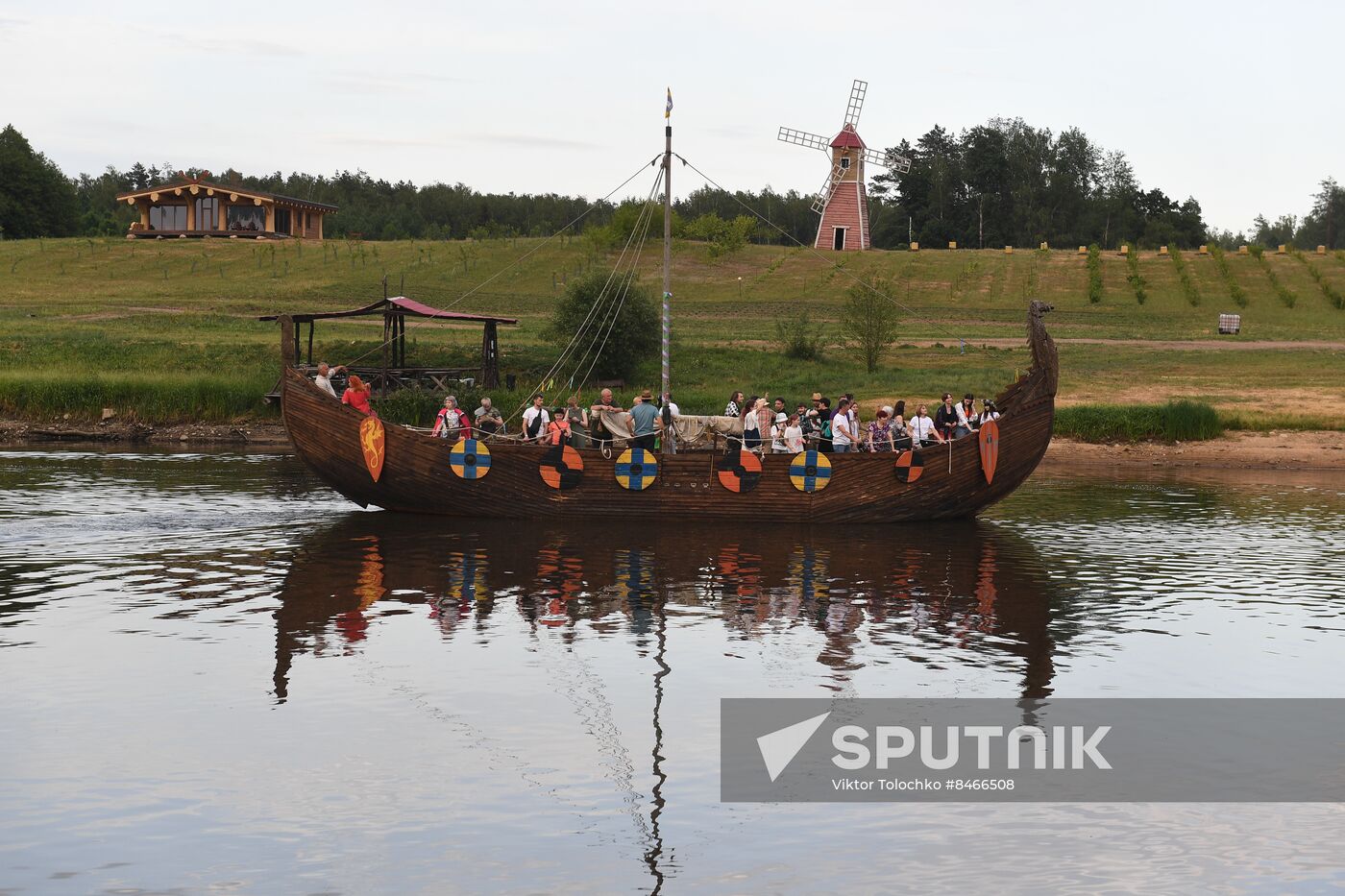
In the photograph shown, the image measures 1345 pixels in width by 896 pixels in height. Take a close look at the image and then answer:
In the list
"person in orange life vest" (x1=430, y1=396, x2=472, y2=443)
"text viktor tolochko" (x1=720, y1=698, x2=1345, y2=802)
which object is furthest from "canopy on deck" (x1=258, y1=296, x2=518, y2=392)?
"text viktor tolochko" (x1=720, y1=698, x2=1345, y2=802)

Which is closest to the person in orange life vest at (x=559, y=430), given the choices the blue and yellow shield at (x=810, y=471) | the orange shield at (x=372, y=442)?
the orange shield at (x=372, y=442)

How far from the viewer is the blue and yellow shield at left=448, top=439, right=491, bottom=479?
23453mm

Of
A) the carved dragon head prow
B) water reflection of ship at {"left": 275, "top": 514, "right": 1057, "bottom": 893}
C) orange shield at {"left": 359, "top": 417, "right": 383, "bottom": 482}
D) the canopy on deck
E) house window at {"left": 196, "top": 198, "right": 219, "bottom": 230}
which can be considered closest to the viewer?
water reflection of ship at {"left": 275, "top": 514, "right": 1057, "bottom": 893}

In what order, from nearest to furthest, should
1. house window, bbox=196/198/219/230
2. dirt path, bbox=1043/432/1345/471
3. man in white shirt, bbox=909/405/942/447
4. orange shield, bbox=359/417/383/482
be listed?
1. orange shield, bbox=359/417/383/482
2. man in white shirt, bbox=909/405/942/447
3. dirt path, bbox=1043/432/1345/471
4. house window, bbox=196/198/219/230

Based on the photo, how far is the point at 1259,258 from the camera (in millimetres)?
80875

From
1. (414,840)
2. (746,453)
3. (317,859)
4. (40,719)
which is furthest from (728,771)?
(746,453)

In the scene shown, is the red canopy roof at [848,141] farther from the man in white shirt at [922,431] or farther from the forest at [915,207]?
the man in white shirt at [922,431]

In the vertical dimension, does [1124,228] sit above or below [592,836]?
above

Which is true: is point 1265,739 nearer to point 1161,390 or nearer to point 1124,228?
point 1161,390

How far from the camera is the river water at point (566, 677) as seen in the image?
31.2ft

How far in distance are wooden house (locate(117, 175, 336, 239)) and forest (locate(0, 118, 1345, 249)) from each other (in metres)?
3.40

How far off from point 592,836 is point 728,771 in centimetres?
170

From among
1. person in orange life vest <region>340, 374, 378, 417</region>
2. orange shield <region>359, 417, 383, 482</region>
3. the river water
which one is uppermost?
person in orange life vest <region>340, 374, 378, 417</region>

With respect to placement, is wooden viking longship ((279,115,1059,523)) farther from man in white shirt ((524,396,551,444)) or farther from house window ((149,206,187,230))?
house window ((149,206,187,230))
